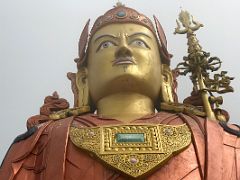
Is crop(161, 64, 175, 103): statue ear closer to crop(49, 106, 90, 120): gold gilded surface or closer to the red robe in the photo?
the red robe

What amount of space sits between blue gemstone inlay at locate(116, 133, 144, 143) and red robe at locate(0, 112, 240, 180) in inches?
9.9

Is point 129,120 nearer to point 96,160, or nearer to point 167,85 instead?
point 96,160

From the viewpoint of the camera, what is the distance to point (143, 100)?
464 cm

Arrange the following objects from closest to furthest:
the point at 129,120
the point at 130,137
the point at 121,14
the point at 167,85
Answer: the point at 130,137, the point at 129,120, the point at 167,85, the point at 121,14

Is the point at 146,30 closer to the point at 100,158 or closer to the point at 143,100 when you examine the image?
the point at 143,100

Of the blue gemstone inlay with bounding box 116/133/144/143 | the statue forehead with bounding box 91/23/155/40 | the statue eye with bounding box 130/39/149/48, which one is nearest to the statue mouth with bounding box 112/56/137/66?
the statue eye with bounding box 130/39/149/48

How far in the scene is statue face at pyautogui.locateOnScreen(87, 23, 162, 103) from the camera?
15.0ft

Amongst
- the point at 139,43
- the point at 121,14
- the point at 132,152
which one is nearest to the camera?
the point at 132,152

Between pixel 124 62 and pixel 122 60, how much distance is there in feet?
0.09

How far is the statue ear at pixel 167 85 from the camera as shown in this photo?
15.9 ft

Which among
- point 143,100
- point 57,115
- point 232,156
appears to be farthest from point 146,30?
point 232,156

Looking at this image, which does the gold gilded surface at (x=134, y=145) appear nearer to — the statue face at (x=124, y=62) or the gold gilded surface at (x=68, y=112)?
the gold gilded surface at (x=68, y=112)

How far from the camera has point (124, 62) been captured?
14.9 feet

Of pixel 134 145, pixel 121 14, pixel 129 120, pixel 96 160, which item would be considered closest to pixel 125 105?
pixel 129 120
